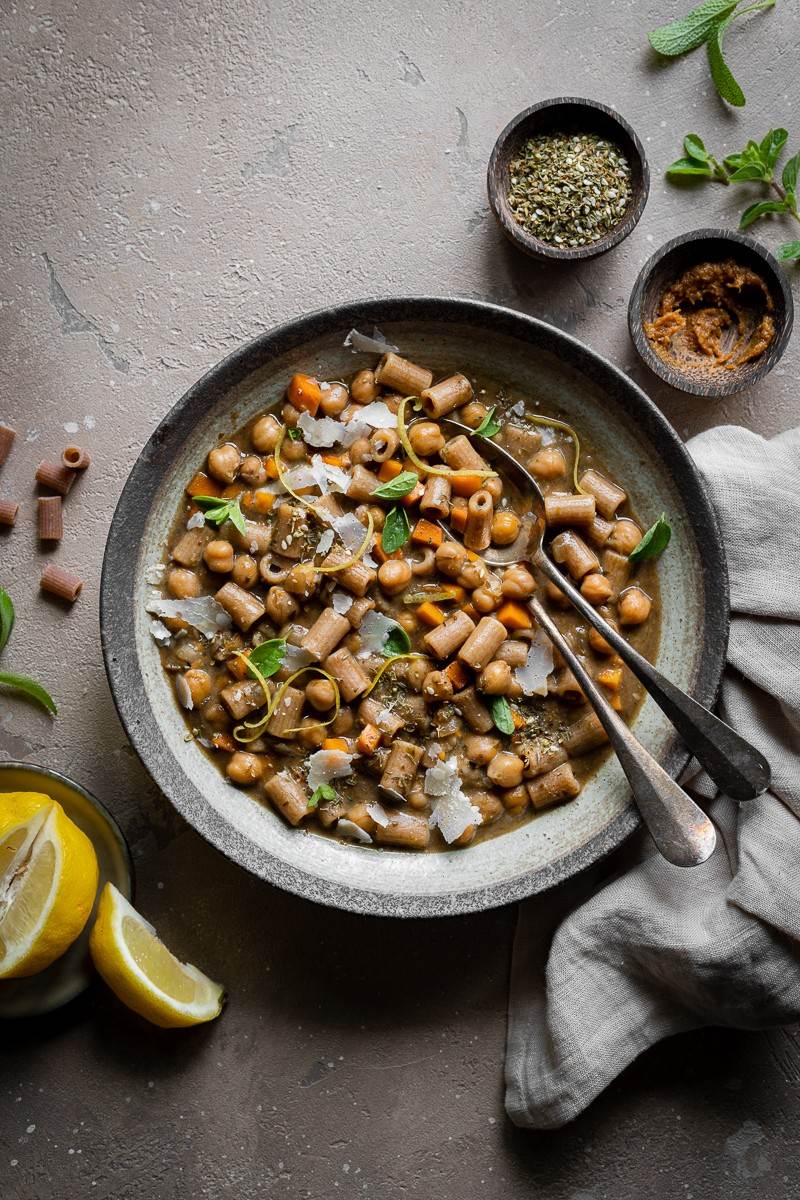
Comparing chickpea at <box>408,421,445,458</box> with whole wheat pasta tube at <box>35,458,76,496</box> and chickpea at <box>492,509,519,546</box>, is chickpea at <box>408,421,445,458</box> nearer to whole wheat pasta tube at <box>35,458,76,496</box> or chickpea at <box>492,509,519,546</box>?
chickpea at <box>492,509,519,546</box>

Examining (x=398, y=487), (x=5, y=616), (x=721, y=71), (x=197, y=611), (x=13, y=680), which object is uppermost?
(x=721, y=71)

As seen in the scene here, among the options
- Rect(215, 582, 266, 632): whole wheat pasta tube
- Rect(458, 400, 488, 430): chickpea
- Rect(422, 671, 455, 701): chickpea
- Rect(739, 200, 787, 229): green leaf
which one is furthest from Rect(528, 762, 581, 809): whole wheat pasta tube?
Rect(739, 200, 787, 229): green leaf

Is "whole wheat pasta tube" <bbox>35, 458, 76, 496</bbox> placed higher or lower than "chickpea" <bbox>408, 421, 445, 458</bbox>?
lower

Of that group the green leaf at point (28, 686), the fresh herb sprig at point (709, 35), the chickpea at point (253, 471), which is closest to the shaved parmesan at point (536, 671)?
the chickpea at point (253, 471)

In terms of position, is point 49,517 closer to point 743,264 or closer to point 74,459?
point 74,459

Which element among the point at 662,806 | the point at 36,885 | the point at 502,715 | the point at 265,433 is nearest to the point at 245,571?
the point at 265,433

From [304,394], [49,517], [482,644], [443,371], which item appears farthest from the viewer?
[49,517]
